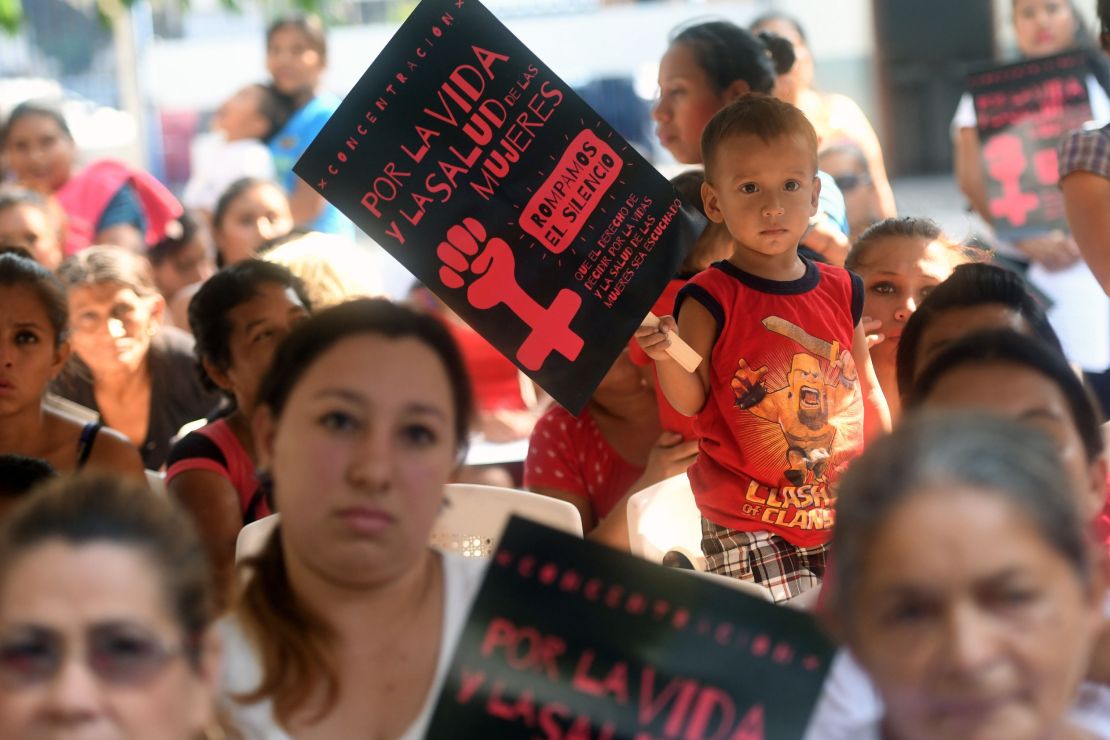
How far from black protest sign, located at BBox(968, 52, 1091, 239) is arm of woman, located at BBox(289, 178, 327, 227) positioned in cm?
256

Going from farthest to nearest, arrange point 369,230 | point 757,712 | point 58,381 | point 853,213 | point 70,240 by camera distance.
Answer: point 70,240
point 853,213
point 58,381
point 369,230
point 757,712

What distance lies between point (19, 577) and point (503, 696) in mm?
488

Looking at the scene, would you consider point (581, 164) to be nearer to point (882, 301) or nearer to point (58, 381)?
point (882, 301)

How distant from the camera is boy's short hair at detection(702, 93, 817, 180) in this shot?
2699 mm

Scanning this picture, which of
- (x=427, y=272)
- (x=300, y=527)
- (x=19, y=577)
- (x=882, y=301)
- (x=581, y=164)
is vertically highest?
(x=882, y=301)

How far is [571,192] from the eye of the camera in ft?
7.93

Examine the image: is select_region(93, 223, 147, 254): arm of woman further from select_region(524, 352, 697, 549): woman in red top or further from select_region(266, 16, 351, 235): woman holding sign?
select_region(524, 352, 697, 549): woman in red top

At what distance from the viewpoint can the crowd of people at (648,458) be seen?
1300 millimetres

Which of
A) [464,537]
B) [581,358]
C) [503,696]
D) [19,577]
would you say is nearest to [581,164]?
[581,358]

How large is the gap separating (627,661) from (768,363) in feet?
4.14

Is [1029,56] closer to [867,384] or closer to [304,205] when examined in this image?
[867,384]

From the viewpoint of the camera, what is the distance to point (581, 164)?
2434mm

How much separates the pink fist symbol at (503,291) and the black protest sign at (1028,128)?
6.78ft

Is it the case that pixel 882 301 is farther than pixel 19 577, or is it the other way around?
pixel 882 301
